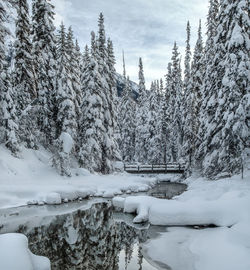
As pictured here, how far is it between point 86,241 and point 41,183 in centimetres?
1061

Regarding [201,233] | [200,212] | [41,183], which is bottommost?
[201,233]

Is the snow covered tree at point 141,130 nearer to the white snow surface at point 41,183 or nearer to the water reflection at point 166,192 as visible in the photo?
the white snow surface at point 41,183

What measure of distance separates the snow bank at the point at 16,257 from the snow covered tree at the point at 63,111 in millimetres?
16552

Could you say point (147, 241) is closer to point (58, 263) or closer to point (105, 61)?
point (58, 263)

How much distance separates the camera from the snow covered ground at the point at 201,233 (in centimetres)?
780

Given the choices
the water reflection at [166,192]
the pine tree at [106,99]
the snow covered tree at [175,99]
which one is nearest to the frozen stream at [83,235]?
the water reflection at [166,192]

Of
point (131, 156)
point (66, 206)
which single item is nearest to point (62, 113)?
point (66, 206)

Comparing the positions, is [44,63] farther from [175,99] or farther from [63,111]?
[175,99]

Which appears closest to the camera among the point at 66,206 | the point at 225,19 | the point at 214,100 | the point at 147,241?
the point at 147,241

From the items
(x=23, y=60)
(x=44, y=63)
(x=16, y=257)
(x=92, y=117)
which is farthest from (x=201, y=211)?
(x=44, y=63)

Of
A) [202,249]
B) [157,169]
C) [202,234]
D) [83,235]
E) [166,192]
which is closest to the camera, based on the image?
[202,249]

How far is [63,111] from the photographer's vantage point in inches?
990

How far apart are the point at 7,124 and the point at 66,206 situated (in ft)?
27.2

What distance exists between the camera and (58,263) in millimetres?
8398
